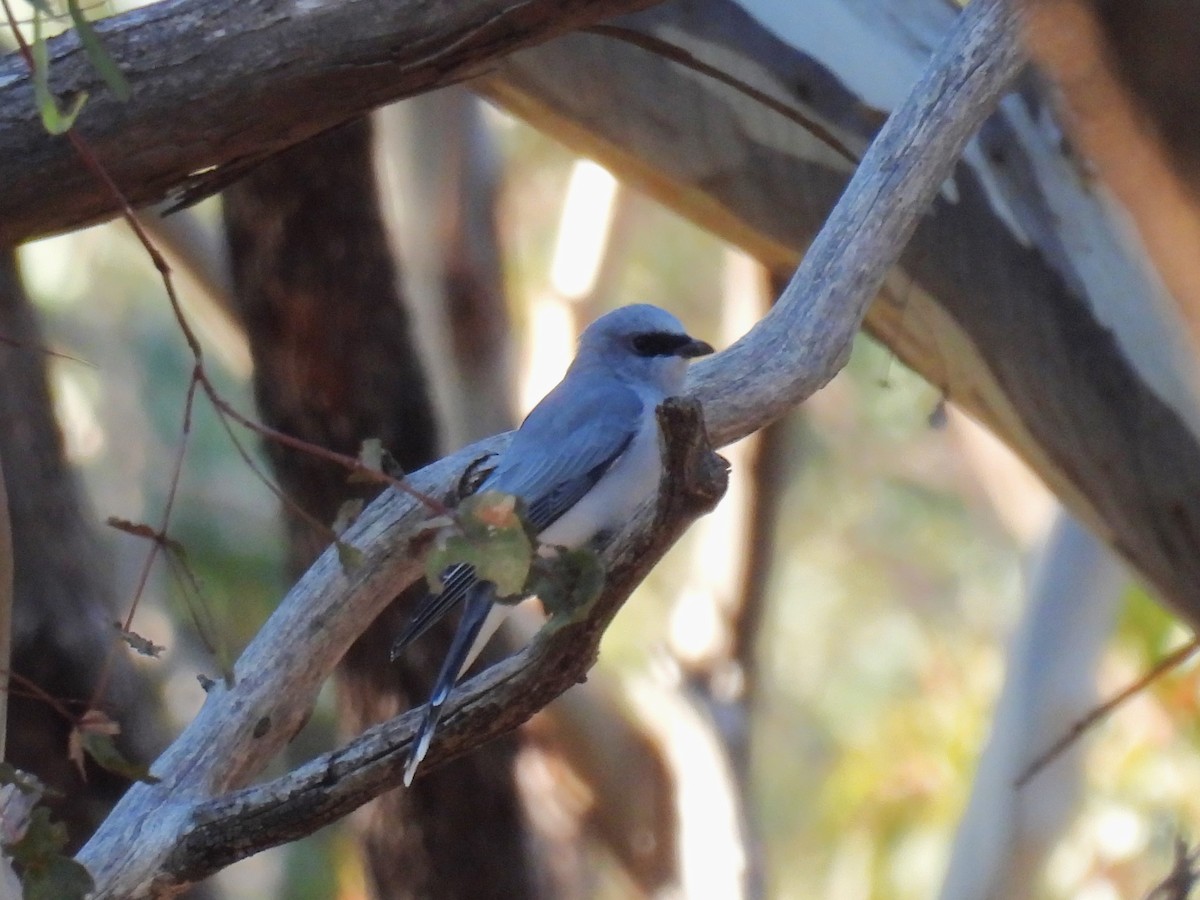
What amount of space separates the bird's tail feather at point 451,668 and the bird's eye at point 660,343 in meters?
0.69

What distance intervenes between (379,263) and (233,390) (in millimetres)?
4214

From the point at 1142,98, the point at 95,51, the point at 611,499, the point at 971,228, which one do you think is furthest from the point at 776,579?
the point at 95,51

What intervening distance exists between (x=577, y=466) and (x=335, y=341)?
3.64ft

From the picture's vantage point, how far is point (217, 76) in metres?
1.65

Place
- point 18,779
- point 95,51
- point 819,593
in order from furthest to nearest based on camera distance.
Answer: point 819,593 < point 18,779 < point 95,51

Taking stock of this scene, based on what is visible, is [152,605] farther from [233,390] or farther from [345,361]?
[345,361]

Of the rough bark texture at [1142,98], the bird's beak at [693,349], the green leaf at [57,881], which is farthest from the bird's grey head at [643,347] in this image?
the green leaf at [57,881]

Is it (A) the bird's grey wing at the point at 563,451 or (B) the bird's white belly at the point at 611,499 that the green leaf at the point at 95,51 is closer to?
(A) the bird's grey wing at the point at 563,451

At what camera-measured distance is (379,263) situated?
125 inches

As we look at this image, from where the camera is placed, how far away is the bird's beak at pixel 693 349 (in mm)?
2391

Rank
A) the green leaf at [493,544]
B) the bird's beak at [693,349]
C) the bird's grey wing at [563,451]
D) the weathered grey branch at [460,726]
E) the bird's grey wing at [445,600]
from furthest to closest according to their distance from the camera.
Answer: the bird's beak at [693,349]
the bird's grey wing at [563,451]
the bird's grey wing at [445,600]
the weathered grey branch at [460,726]
the green leaf at [493,544]

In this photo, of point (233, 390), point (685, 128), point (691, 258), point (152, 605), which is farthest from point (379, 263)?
point (691, 258)

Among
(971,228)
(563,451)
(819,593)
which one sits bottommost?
(563,451)

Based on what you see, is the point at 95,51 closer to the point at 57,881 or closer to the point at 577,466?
the point at 57,881
